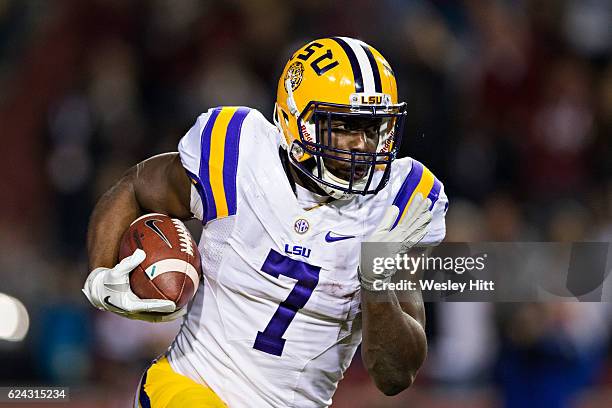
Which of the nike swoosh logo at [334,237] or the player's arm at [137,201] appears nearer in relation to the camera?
the nike swoosh logo at [334,237]

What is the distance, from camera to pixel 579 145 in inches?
239

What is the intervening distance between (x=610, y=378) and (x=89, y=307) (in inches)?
108

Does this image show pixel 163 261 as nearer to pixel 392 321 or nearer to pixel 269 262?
pixel 269 262

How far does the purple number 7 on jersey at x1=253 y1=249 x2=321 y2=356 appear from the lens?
277 centimetres

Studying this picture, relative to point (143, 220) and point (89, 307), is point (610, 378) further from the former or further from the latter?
point (143, 220)

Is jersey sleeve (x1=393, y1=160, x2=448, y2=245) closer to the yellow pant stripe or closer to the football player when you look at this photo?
the football player

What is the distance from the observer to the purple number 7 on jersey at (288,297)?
277 cm

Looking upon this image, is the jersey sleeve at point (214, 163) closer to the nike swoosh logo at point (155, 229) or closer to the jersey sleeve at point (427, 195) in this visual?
the nike swoosh logo at point (155, 229)

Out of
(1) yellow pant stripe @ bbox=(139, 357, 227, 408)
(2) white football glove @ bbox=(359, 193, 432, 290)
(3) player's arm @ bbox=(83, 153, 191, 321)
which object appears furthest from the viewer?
(3) player's arm @ bbox=(83, 153, 191, 321)

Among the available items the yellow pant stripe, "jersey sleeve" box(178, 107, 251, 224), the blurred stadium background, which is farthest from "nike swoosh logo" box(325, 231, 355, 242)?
the blurred stadium background

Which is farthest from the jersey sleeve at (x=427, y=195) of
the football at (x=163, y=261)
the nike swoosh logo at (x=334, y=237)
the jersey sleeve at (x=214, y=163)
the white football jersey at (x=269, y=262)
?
the football at (x=163, y=261)

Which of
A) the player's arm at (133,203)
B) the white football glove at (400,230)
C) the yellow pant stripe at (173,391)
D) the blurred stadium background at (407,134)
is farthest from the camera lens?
the blurred stadium background at (407,134)

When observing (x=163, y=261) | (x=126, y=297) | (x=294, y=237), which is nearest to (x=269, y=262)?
(x=294, y=237)

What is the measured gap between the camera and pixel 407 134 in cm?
462
